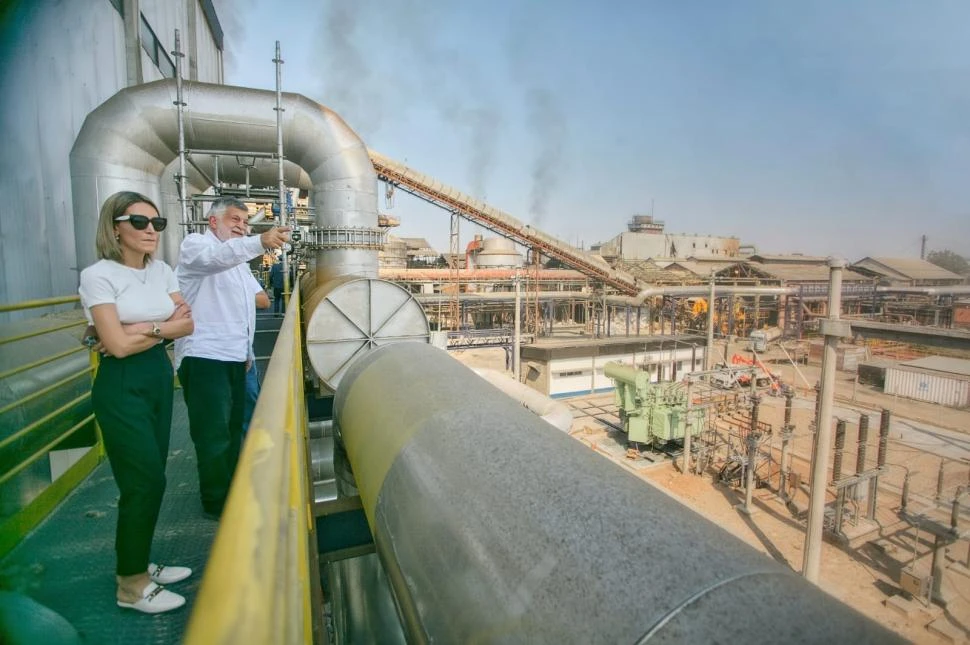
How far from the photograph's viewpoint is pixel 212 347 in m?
3.04

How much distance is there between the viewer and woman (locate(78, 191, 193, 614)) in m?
2.17

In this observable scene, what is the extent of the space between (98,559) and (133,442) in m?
1.14

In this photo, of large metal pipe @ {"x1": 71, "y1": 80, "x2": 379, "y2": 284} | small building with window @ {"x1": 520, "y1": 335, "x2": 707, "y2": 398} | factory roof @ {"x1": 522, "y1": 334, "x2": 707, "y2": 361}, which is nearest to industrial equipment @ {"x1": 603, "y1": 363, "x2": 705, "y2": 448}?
small building with window @ {"x1": 520, "y1": 335, "x2": 707, "y2": 398}

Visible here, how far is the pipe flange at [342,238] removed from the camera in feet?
26.7

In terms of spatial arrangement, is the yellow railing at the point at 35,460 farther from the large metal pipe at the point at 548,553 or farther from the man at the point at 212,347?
the large metal pipe at the point at 548,553

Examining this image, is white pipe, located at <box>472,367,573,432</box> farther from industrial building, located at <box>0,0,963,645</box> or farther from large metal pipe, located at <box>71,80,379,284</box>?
industrial building, located at <box>0,0,963,645</box>

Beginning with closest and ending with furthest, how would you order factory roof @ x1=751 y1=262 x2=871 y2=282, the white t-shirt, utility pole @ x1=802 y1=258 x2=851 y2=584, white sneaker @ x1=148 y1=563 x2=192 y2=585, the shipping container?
the white t-shirt < white sneaker @ x1=148 y1=563 x2=192 y2=585 < utility pole @ x1=802 y1=258 x2=851 y2=584 < the shipping container < factory roof @ x1=751 y1=262 x2=871 y2=282

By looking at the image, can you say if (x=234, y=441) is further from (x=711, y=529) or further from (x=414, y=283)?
(x=414, y=283)

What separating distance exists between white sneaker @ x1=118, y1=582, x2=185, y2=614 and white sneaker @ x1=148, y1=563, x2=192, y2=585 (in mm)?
151

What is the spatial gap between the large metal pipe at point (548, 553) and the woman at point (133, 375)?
1080 millimetres

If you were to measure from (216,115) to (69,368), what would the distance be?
512cm

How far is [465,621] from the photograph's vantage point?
52.6 inches

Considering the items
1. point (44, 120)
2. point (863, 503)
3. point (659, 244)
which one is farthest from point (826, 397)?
point (659, 244)

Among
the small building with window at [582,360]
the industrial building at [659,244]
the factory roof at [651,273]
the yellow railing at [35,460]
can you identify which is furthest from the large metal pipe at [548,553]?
the industrial building at [659,244]
